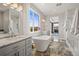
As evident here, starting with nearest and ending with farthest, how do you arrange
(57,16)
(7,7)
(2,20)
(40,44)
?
(2,20)
(7,7)
(57,16)
(40,44)

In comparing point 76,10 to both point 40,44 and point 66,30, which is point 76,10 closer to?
point 66,30

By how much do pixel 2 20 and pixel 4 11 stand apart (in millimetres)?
246

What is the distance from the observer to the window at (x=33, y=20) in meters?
3.77

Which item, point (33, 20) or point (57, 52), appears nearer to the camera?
point (57, 52)

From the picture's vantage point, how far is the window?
3.77 m

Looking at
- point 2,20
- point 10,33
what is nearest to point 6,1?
point 2,20

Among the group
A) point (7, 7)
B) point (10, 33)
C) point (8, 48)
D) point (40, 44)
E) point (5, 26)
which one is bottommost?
point (40, 44)

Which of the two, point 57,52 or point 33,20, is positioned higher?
point 33,20

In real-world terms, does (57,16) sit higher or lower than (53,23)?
higher

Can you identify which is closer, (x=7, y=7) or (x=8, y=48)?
(x=8, y=48)

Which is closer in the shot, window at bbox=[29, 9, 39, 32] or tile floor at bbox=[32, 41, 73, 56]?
tile floor at bbox=[32, 41, 73, 56]

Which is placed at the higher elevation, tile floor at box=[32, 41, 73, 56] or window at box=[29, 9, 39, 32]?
window at box=[29, 9, 39, 32]

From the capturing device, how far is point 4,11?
2514 mm

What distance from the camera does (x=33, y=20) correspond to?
3859 millimetres
